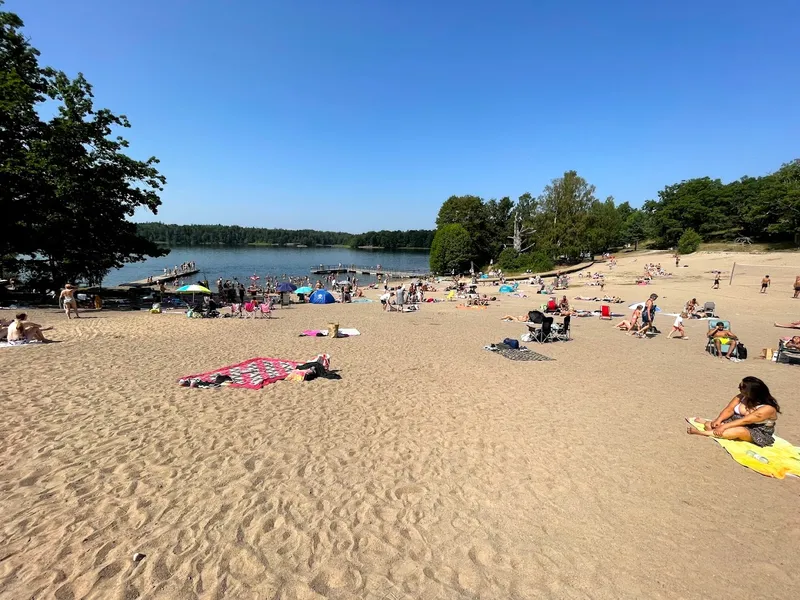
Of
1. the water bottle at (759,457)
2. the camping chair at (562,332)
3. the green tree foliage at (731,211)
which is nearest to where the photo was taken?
the water bottle at (759,457)

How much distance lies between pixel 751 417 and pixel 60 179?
27.0 metres

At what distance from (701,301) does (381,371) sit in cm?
2376

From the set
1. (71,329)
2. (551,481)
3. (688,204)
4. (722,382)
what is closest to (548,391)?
(551,481)

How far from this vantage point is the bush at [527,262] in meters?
50.3

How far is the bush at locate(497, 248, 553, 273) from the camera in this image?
1981 inches

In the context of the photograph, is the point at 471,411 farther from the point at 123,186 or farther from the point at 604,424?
the point at 123,186

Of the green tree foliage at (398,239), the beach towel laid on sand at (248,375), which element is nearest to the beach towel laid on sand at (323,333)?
the beach towel laid on sand at (248,375)

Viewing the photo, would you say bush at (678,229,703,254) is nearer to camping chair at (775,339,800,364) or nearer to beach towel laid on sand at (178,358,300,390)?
camping chair at (775,339,800,364)

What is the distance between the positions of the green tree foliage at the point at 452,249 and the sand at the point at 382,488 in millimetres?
49262

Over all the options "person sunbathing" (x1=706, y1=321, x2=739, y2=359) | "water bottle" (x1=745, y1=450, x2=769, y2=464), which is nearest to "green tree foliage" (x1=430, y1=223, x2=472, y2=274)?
"person sunbathing" (x1=706, y1=321, x2=739, y2=359)

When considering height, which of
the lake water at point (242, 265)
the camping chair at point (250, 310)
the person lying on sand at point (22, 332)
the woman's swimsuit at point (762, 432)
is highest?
the person lying on sand at point (22, 332)

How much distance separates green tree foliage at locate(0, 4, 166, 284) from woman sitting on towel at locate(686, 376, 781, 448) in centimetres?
2469

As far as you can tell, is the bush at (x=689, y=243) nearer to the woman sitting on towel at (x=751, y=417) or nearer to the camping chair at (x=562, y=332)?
the camping chair at (x=562, y=332)

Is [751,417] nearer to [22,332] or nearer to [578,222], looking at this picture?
[22,332]
